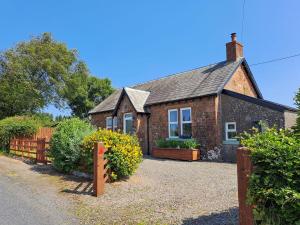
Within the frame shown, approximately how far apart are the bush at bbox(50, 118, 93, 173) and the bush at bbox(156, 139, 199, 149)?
6.73 m

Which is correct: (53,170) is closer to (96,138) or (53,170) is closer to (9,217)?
(96,138)

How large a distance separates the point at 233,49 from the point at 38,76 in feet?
83.6

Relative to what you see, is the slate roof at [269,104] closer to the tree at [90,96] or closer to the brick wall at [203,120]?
the brick wall at [203,120]

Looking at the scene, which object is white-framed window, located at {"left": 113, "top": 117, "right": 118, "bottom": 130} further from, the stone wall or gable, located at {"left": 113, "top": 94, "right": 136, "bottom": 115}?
the stone wall

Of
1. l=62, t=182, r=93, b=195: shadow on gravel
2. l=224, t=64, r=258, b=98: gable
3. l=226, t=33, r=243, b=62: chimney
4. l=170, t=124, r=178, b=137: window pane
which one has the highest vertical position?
l=226, t=33, r=243, b=62: chimney

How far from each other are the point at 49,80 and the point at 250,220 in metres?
33.9

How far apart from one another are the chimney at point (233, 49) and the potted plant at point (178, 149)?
668cm

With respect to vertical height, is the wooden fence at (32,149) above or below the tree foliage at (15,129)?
below

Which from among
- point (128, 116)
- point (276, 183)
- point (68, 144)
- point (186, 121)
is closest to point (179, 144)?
point (186, 121)

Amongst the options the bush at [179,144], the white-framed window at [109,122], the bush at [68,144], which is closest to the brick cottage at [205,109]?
the white-framed window at [109,122]

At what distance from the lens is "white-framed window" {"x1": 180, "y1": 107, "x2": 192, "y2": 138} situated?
1734cm

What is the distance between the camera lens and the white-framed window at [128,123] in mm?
20531

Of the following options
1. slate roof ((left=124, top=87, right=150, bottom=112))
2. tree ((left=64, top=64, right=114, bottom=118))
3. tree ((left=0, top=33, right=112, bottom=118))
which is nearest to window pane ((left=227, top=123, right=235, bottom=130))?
slate roof ((left=124, top=87, right=150, bottom=112))

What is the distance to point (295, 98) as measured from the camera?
491cm
